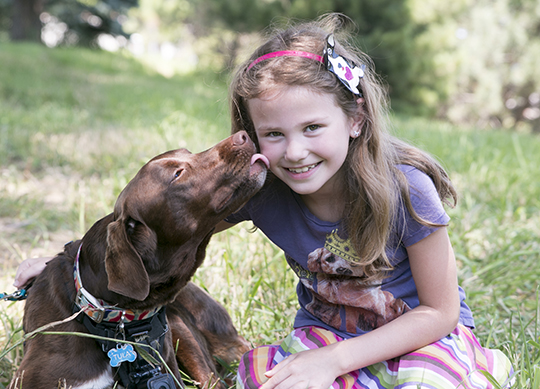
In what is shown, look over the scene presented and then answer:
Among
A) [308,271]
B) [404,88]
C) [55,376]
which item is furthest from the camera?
Result: [404,88]

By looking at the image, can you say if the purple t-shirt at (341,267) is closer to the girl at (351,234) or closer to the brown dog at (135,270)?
the girl at (351,234)

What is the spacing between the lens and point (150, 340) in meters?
2.06

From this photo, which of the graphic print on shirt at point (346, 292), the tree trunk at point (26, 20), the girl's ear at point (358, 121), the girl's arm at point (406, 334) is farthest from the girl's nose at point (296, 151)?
the tree trunk at point (26, 20)

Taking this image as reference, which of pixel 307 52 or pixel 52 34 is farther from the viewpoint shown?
pixel 52 34

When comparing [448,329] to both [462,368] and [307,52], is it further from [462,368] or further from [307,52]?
[307,52]

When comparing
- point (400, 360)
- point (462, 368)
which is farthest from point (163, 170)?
point (462, 368)

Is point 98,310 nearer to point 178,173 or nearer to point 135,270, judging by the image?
point 135,270

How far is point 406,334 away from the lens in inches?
77.6

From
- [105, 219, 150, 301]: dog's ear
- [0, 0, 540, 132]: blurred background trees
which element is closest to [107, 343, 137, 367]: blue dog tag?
[105, 219, 150, 301]: dog's ear

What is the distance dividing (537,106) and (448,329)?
86.7 ft

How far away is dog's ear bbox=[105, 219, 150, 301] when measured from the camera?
6.08 ft

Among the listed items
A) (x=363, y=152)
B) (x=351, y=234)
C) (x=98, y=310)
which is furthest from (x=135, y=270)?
(x=363, y=152)

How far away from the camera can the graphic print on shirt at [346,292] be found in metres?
2.14

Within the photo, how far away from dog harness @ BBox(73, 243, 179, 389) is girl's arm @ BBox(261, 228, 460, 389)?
479 millimetres
